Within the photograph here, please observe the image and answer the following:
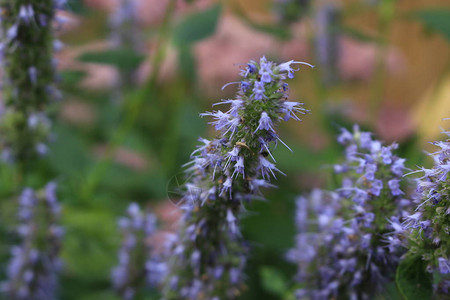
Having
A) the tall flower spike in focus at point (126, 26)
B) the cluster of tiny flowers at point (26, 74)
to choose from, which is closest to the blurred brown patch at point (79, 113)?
the tall flower spike in focus at point (126, 26)

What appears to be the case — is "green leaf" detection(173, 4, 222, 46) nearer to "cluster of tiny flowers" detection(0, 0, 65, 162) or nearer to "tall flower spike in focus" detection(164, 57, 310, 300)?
"cluster of tiny flowers" detection(0, 0, 65, 162)

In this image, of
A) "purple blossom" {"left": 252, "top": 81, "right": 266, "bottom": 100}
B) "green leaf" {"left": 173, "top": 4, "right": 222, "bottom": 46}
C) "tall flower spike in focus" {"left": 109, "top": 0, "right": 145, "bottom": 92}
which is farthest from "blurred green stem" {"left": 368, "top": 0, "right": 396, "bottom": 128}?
"purple blossom" {"left": 252, "top": 81, "right": 266, "bottom": 100}

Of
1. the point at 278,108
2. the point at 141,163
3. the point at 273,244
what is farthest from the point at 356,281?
the point at 141,163

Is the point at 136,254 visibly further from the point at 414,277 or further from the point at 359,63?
the point at 359,63

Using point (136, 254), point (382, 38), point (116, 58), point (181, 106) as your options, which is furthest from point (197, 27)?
point (382, 38)

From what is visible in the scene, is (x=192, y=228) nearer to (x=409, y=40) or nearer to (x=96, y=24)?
(x=96, y=24)

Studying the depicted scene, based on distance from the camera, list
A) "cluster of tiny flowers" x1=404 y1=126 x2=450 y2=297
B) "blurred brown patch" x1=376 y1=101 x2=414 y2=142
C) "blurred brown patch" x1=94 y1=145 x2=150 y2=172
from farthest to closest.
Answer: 1. "blurred brown patch" x1=376 y1=101 x2=414 y2=142
2. "blurred brown patch" x1=94 y1=145 x2=150 y2=172
3. "cluster of tiny flowers" x1=404 y1=126 x2=450 y2=297
